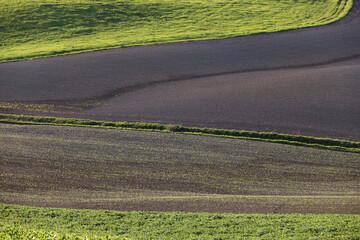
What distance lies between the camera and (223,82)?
111 ft

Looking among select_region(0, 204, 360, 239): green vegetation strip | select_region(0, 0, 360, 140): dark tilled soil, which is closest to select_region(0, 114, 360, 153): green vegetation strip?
select_region(0, 0, 360, 140): dark tilled soil

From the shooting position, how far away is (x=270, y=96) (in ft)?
100

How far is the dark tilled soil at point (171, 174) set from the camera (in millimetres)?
18359

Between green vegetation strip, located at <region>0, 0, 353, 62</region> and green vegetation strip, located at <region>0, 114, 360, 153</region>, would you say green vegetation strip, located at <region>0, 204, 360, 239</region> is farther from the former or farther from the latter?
green vegetation strip, located at <region>0, 0, 353, 62</region>

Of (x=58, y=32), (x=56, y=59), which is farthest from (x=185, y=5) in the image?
(x=56, y=59)

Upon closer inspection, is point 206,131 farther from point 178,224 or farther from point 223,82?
point 178,224

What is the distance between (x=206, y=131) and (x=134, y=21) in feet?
90.4

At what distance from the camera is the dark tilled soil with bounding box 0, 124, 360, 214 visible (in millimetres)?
18359

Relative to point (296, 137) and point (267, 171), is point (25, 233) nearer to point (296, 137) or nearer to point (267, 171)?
point (267, 171)

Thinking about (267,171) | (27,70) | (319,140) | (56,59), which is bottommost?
(267,171)

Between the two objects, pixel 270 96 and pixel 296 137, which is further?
pixel 270 96

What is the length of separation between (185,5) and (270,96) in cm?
2917

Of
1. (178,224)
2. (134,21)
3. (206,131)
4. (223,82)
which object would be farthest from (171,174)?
(134,21)

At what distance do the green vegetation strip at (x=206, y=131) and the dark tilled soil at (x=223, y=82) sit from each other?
32.7 inches
